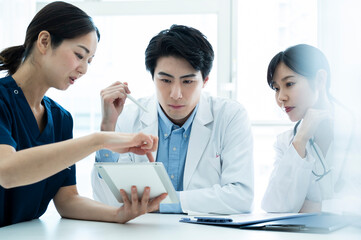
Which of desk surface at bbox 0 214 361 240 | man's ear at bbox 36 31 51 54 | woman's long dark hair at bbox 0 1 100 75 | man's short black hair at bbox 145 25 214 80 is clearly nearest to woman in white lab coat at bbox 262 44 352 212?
man's short black hair at bbox 145 25 214 80

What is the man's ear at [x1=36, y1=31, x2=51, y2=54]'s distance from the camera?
134 centimetres

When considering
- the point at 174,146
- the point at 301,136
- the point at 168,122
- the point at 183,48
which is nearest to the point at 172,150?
the point at 174,146

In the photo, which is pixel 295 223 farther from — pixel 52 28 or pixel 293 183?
pixel 52 28

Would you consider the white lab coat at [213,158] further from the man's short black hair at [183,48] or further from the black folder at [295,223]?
the black folder at [295,223]

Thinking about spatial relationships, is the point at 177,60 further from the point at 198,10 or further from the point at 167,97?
the point at 198,10

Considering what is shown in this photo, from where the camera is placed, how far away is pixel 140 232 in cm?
111

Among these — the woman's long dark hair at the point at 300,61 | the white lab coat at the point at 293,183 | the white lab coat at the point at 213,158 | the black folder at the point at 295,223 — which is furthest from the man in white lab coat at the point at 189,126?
the black folder at the point at 295,223

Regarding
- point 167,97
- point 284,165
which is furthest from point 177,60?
point 284,165

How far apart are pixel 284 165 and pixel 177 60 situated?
650 mm

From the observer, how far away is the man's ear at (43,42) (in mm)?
1342

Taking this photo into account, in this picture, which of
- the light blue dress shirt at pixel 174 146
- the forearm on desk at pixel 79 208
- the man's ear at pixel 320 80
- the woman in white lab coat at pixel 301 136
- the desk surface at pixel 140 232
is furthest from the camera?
the light blue dress shirt at pixel 174 146

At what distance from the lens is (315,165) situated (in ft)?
5.68

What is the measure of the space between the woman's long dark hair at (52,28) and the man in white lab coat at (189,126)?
46cm

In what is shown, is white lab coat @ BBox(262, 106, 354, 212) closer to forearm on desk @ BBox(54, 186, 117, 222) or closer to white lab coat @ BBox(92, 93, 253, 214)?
white lab coat @ BBox(92, 93, 253, 214)
